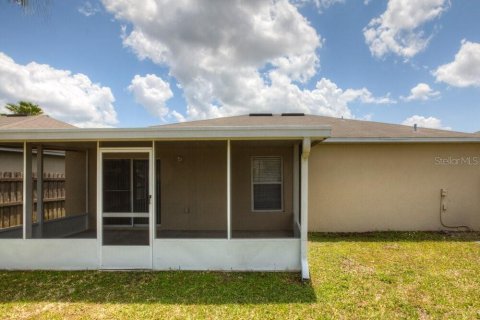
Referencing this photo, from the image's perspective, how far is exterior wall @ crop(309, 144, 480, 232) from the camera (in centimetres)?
863

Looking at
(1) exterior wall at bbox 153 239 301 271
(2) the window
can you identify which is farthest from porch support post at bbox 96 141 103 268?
(2) the window

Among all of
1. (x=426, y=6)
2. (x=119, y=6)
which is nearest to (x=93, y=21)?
(x=119, y=6)

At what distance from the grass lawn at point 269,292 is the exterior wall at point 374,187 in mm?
2430

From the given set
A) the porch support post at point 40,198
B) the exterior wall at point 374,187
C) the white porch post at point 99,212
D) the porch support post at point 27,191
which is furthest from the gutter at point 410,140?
the porch support post at point 40,198

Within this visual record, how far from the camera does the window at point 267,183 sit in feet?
27.7

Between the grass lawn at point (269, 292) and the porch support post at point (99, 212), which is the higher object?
the porch support post at point (99, 212)

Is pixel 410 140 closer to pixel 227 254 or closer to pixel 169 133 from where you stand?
pixel 227 254

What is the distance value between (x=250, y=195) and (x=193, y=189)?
161 centimetres

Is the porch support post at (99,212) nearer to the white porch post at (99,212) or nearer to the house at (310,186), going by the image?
the white porch post at (99,212)

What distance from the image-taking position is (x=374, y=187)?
8.63m

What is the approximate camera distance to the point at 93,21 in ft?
34.9

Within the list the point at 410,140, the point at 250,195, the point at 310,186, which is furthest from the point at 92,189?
the point at 410,140

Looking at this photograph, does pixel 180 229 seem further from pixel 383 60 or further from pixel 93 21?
pixel 383 60

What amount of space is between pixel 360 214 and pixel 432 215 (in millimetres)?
2097
